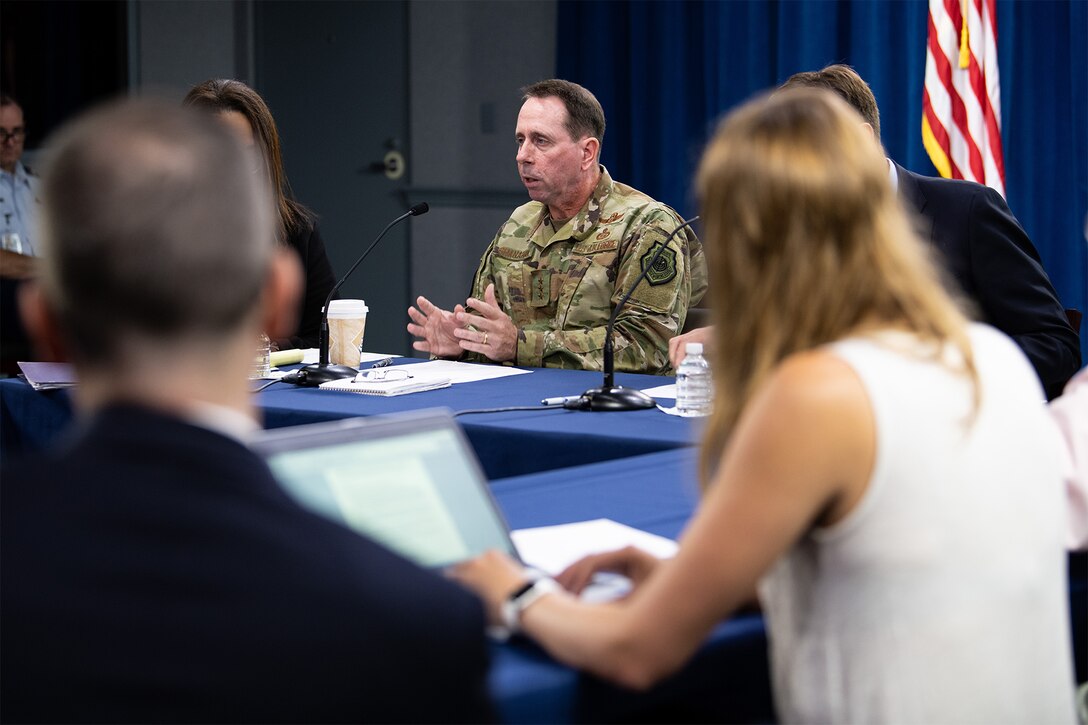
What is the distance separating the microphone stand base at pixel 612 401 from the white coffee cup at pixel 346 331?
672 millimetres

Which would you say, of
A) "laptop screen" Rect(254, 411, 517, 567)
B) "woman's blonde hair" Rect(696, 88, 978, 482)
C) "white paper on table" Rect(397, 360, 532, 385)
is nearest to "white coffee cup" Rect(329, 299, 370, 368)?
"white paper on table" Rect(397, 360, 532, 385)

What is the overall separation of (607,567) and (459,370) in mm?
1704

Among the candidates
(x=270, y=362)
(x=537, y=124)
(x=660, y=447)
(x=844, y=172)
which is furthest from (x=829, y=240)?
(x=537, y=124)

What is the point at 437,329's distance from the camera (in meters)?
3.09

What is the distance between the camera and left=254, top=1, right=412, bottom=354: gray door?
239 inches

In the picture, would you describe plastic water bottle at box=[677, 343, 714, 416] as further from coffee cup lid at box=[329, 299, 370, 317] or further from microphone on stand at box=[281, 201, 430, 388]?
coffee cup lid at box=[329, 299, 370, 317]

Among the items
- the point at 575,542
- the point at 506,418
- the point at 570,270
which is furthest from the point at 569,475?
the point at 570,270

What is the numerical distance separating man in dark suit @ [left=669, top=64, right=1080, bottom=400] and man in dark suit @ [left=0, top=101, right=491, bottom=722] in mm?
1831

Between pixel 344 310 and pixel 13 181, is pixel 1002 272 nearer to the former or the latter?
pixel 344 310

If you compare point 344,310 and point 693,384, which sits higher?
point 344,310

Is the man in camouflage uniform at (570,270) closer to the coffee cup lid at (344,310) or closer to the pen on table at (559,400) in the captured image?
the coffee cup lid at (344,310)

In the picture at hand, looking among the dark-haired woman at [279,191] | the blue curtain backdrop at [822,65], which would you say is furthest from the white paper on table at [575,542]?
the blue curtain backdrop at [822,65]

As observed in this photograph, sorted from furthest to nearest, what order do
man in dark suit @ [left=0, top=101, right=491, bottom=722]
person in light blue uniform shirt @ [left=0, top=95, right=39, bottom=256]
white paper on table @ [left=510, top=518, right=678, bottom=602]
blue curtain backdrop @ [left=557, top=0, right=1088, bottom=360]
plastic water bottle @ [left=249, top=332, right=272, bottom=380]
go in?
person in light blue uniform shirt @ [left=0, top=95, right=39, bottom=256] < blue curtain backdrop @ [left=557, top=0, right=1088, bottom=360] < plastic water bottle @ [left=249, top=332, right=272, bottom=380] < white paper on table @ [left=510, top=518, right=678, bottom=602] < man in dark suit @ [left=0, top=101, right=491, bottom=722]

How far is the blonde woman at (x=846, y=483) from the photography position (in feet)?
3.16
